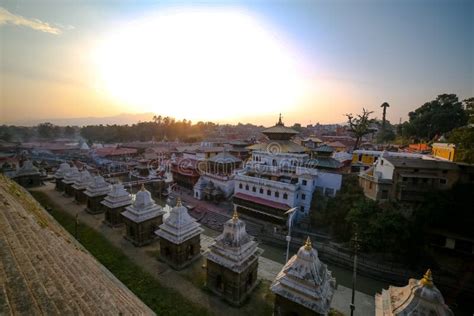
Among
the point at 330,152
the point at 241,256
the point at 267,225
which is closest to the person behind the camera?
the point at 241,256

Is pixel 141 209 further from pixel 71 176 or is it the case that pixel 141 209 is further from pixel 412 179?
pixel 412 179

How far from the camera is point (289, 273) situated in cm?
985

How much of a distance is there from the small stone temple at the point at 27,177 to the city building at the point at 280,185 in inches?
1184

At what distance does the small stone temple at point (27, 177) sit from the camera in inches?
1181

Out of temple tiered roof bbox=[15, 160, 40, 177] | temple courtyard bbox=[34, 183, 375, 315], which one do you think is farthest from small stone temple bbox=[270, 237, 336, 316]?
temple tiered roof bbox=[15, 160, 40, 177]

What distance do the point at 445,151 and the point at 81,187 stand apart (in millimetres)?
42536

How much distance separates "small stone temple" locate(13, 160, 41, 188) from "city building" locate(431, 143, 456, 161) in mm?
53494

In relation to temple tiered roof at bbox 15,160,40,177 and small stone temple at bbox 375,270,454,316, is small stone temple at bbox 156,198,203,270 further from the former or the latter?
temple tiered roof at bbox 15,160,40,177

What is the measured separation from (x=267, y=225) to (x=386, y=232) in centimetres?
1157

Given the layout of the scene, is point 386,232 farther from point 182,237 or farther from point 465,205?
point 182,237

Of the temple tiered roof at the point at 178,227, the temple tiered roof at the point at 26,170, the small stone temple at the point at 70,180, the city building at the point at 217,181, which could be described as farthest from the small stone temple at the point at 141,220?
the temple tiered roof at the point at 26,170

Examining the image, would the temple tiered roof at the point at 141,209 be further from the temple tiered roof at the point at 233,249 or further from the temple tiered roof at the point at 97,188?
the temple tiered roof at the point at 97,188

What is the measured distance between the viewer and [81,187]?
25.1m

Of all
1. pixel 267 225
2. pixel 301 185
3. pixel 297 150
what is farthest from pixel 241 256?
pixel 297 150
